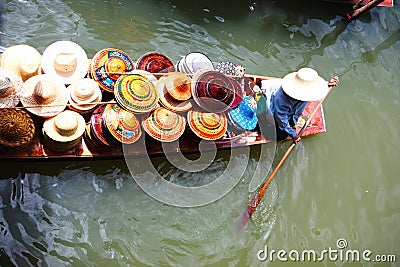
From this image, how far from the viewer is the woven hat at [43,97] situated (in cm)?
427

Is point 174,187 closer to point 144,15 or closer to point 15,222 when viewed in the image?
point 15,222

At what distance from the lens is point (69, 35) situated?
218 inches

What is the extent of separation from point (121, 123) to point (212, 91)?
2.93 feet

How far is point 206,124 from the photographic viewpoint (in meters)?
4.68

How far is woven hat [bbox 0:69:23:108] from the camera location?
4172mm

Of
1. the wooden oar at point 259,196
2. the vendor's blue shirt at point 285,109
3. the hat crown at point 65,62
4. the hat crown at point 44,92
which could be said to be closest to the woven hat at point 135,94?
the hat crown at point 65,62

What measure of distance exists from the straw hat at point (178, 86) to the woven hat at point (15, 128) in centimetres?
126

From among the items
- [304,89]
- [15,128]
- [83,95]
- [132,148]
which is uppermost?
[304,89]

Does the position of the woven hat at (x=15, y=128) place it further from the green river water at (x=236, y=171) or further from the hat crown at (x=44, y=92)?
the green river water at (x=236, y=171)

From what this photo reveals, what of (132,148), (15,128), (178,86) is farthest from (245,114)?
(15,128)

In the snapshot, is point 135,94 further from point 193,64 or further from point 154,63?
point 193,64

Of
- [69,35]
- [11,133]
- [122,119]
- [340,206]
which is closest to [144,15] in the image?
[69,35]

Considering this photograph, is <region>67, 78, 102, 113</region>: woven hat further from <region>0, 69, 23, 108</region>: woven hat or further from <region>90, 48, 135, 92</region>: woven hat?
<region>0, 69, 23, 108</region>: woven hat

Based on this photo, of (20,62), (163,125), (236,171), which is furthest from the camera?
(236,171)
